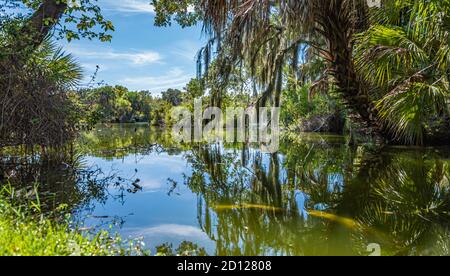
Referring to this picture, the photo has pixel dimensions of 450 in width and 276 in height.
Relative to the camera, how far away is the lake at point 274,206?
10.5ft

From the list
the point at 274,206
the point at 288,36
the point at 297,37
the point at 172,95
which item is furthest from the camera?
the point at 172,95

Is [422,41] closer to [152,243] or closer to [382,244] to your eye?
[382,244]

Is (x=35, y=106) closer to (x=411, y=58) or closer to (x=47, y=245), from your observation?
(x=47, y=245)

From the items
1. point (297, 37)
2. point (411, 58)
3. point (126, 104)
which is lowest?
point (411, 58)

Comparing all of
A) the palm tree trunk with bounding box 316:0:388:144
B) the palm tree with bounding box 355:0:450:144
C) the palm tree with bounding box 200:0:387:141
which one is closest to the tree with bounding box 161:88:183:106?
the palm tree with bounding box 200:0:387:141

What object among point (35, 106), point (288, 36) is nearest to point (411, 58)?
point (288, 36)

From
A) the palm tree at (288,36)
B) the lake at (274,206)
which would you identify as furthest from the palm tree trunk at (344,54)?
the lake at (274,206)

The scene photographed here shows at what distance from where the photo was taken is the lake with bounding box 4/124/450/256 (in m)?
3.20

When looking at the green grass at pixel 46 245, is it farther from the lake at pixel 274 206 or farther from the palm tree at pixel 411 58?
the palm tree at pixel 411 58

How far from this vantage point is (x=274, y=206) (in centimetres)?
454

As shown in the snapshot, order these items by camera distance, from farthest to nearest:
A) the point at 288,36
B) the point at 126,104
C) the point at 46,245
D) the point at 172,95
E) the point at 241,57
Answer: the point at 172,95 < the point at 126,104 < the point at 241,57 < the point at 288,36 < the point at 46,245

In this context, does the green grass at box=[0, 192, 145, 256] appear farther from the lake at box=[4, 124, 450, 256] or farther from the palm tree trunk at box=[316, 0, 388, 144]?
the palm tree trunk at box=[316, 0, 388, 144]
